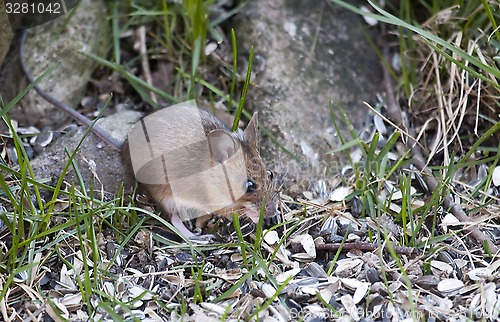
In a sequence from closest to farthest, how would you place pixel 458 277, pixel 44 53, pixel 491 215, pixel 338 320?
pixel 338 320, pixel 458 277, pixel 491 215, pixel 44 53

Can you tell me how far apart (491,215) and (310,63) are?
1.69 m

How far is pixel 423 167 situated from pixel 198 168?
142 cm

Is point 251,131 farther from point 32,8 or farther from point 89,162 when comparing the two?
point 32,8

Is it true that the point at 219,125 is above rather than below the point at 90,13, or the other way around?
below

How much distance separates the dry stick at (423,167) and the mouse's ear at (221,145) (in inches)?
44.4

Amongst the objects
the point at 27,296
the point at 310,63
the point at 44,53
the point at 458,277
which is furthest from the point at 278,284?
the point at 44,53

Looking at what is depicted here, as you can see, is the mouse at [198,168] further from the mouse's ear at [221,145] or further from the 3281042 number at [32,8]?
the 3281042 number at [32,8]

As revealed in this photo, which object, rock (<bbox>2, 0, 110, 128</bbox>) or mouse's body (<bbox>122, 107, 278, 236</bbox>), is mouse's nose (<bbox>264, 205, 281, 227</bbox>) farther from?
rock (<bbox>2, 0, 110, 128</bbox>)

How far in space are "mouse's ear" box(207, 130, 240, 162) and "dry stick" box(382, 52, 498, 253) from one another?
3.70 feet

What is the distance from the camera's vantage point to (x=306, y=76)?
5.33m

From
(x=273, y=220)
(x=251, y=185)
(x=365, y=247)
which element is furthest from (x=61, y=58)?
(x=365, y=247)

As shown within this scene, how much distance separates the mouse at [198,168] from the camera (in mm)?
4523

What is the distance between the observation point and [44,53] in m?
5.28

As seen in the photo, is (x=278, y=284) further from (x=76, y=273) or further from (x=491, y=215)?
(x=491, y=215)
